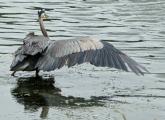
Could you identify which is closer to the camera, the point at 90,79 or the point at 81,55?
the point at 81,55

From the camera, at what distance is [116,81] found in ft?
34.1

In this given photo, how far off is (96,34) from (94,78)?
15.8 ft

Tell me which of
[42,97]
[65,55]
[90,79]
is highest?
[65,55]

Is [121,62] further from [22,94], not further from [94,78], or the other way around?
[22,94]

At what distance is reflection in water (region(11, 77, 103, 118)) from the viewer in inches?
349

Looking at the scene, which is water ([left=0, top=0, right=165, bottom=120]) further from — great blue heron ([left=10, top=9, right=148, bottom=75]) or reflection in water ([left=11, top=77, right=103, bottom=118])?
great blue heron ([left=10, top=9, right=148, bottom=75])

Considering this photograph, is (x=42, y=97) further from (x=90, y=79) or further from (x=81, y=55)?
(x=90, y=79)

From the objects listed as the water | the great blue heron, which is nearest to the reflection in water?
the water

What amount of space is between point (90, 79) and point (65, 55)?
72 cm

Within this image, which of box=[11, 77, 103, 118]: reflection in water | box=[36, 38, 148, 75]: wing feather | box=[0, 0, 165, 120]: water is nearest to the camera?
box=[0, 0, 165, 120]: water

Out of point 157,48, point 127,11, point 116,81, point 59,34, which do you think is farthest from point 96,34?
point 116,81

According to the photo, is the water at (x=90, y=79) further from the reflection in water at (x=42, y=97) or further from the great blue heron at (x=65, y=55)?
the great blue heron at (x=65, y=55)

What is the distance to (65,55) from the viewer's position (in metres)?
10.1

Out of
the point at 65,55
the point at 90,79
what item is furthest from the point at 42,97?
the point at 90,79
